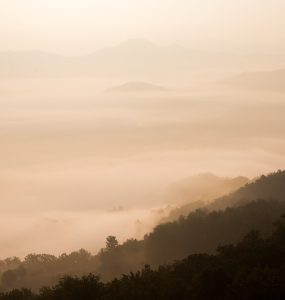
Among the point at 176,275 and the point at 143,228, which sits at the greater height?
the point at 143,228

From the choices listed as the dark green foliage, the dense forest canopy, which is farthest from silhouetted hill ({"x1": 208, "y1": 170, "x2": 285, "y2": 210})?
the dark green foliage

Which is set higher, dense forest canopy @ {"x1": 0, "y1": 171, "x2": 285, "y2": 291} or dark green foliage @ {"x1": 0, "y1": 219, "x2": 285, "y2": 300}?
dense forest canopy @ {"x1": 0, "y1": 171, "x2": 285, "y2": 291}

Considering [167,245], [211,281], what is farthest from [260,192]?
[211,281]

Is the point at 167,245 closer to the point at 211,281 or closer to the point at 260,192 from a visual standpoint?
the point at 260,192

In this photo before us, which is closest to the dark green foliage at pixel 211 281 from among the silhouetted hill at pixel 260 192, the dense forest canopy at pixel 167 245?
the dense forest canopy at pixel 167 245

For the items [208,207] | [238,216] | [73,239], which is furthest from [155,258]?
[73,239]

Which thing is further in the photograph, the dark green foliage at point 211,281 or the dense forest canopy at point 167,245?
the dense forest canopy at point 167,245

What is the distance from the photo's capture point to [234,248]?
43281mm

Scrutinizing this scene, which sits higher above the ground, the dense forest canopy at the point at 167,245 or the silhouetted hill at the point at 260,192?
the silhouetted hill at the point at 260,192

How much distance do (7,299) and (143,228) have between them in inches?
3956

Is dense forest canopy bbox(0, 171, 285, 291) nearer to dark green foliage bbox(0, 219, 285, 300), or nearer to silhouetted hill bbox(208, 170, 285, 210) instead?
silhouetted hill bbox(208, 170, 285, 210)

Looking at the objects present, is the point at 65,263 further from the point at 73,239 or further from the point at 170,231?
the point at 73,239

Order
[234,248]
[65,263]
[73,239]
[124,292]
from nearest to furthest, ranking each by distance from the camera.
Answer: [124,292] → [234,248] → [65,263] → [73,239]

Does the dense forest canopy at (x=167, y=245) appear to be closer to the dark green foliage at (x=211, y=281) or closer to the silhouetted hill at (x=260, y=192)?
the silhouetted hill at (x=260, y=192)
